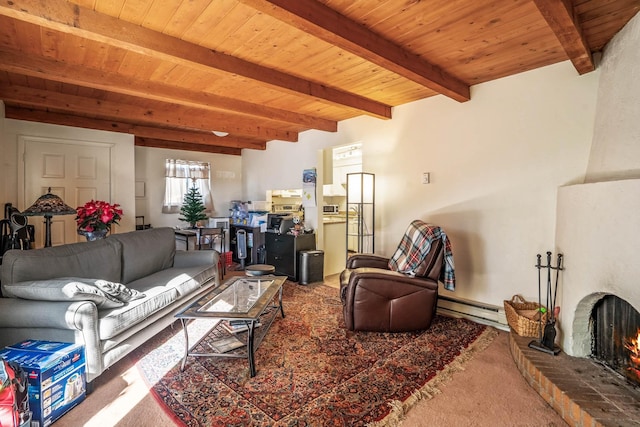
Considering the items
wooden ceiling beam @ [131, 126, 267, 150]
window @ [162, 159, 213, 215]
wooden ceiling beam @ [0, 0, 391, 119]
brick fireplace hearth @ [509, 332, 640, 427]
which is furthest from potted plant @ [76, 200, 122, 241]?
brick fireplace hearth @ [509, 332, 640, 427]

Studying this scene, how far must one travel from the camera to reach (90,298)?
6.32 ft

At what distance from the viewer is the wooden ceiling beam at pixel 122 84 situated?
98.2 inches

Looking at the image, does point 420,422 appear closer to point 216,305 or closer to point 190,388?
point 190,388

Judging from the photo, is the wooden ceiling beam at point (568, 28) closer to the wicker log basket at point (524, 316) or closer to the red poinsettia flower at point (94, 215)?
the wicker log basket at point (524, 316)

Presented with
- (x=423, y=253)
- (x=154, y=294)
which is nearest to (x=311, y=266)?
(x=423, y=253)

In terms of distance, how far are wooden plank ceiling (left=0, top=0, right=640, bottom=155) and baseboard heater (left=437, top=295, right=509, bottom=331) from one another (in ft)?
6.82

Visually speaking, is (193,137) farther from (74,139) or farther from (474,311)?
(474,311)

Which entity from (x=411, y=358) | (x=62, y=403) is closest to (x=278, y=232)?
(x=411, y=358)

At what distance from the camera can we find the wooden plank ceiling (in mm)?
1857

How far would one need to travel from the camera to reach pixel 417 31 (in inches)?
85.0

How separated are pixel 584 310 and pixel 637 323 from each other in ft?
1.05

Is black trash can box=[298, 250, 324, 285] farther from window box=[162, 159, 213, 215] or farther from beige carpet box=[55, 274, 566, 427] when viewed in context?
window box=[162, 159, 213, 215]

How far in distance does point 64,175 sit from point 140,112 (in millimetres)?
1682

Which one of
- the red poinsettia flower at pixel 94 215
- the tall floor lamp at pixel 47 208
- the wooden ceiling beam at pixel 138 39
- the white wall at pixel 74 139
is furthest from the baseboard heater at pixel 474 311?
the white wall at pixel 74 139
